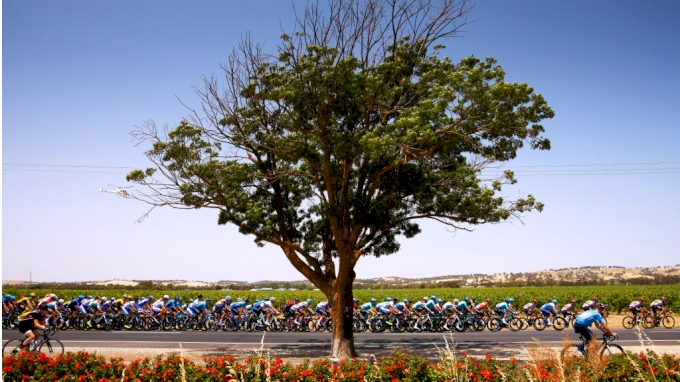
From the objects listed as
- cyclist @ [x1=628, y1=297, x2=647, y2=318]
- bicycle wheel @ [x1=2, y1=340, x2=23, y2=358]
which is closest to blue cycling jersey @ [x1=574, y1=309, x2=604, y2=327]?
bicycle wheel @ [x1=2, y1=340, x2=23, y2=358]

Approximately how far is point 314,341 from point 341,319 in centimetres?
778

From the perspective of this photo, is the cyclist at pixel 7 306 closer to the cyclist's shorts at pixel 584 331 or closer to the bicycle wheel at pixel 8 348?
the bicycle wheel at pixel 8 348

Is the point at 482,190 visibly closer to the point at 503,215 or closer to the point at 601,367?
the point at 503,215

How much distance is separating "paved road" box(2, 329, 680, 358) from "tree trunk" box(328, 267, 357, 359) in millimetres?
2311

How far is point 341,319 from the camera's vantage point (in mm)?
15203

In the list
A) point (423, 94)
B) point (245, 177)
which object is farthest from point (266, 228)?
point (423, 94)

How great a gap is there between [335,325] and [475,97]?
292 inches

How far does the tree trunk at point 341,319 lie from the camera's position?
15.1 metres

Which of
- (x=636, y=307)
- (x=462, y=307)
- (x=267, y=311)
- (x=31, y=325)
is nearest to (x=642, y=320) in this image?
(x=636, y=307)

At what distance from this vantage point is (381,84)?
1444cm

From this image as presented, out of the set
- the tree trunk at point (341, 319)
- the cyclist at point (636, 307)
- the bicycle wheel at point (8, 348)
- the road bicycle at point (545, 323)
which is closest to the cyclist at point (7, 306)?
the bicycle wheel at point (8, 348)

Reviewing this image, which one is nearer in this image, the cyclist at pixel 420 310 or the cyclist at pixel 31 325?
the cyclist at pixel 31 325

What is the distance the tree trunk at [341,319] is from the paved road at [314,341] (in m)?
2.31

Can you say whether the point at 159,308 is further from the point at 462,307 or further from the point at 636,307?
the point at 636,307
